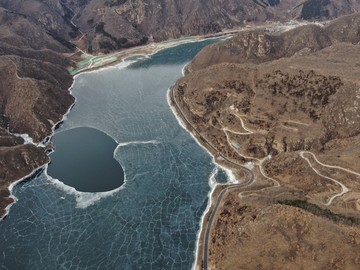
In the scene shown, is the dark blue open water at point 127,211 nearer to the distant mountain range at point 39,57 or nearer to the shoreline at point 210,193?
the shoreline at point 210,193

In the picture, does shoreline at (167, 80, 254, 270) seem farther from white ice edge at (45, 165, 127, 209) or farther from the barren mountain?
white ice edge at (45, 165, 127, 209)

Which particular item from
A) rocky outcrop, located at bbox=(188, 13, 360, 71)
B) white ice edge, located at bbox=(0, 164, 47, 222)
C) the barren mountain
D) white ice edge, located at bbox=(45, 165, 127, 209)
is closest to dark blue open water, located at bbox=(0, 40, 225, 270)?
white ice edge, located at bbox=(45, 165, 127, 209)

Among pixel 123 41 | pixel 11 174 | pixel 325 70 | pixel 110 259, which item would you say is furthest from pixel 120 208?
pixel 123 41

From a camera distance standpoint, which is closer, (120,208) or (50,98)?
(120,208)

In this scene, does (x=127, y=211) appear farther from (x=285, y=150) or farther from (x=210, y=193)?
(x=285, y=150)

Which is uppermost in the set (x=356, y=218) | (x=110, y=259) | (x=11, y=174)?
(x=11, y=174)

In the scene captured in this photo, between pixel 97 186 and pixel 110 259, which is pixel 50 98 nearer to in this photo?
pixel 97 186

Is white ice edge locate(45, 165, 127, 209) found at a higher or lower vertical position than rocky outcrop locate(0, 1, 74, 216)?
lower

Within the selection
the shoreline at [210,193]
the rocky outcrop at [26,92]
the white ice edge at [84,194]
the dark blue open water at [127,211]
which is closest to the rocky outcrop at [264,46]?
the dark blue open water at [127,211]
